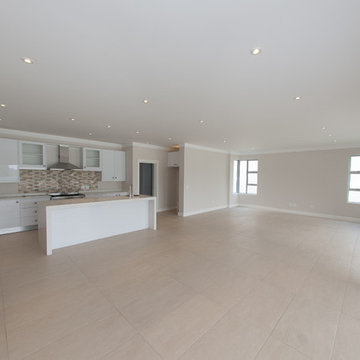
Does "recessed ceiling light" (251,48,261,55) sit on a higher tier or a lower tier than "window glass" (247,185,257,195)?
higher

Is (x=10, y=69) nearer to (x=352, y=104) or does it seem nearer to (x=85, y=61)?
(x=85, y=61)

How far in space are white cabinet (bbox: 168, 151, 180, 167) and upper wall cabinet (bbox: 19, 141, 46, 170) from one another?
4129 mm

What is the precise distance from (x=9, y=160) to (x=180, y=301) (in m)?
5.32

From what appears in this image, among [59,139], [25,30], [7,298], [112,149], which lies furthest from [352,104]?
[59,139]

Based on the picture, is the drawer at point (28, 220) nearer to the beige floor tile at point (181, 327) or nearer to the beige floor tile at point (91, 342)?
the beige floor tile at point (91, 342)

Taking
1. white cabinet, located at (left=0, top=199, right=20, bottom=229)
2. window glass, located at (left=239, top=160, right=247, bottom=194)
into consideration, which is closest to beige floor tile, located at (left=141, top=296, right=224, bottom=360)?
white cabinet, located at (left=0, top=199, right=20, bottom=229)

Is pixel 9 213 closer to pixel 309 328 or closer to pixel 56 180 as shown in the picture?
pixel 56 180

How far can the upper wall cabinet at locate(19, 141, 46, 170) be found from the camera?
4.90 m

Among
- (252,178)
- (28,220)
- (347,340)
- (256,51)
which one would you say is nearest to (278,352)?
(347,340)

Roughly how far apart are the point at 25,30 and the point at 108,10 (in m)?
0.78

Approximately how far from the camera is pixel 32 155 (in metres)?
5.10

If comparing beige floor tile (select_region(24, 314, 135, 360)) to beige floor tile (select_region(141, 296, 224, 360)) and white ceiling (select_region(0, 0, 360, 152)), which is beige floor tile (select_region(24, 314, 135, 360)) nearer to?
beige floor tile (select_region(141, 296, 224, 360))

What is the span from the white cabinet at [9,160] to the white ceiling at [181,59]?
1378 millimetres

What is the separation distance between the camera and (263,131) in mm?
4820
